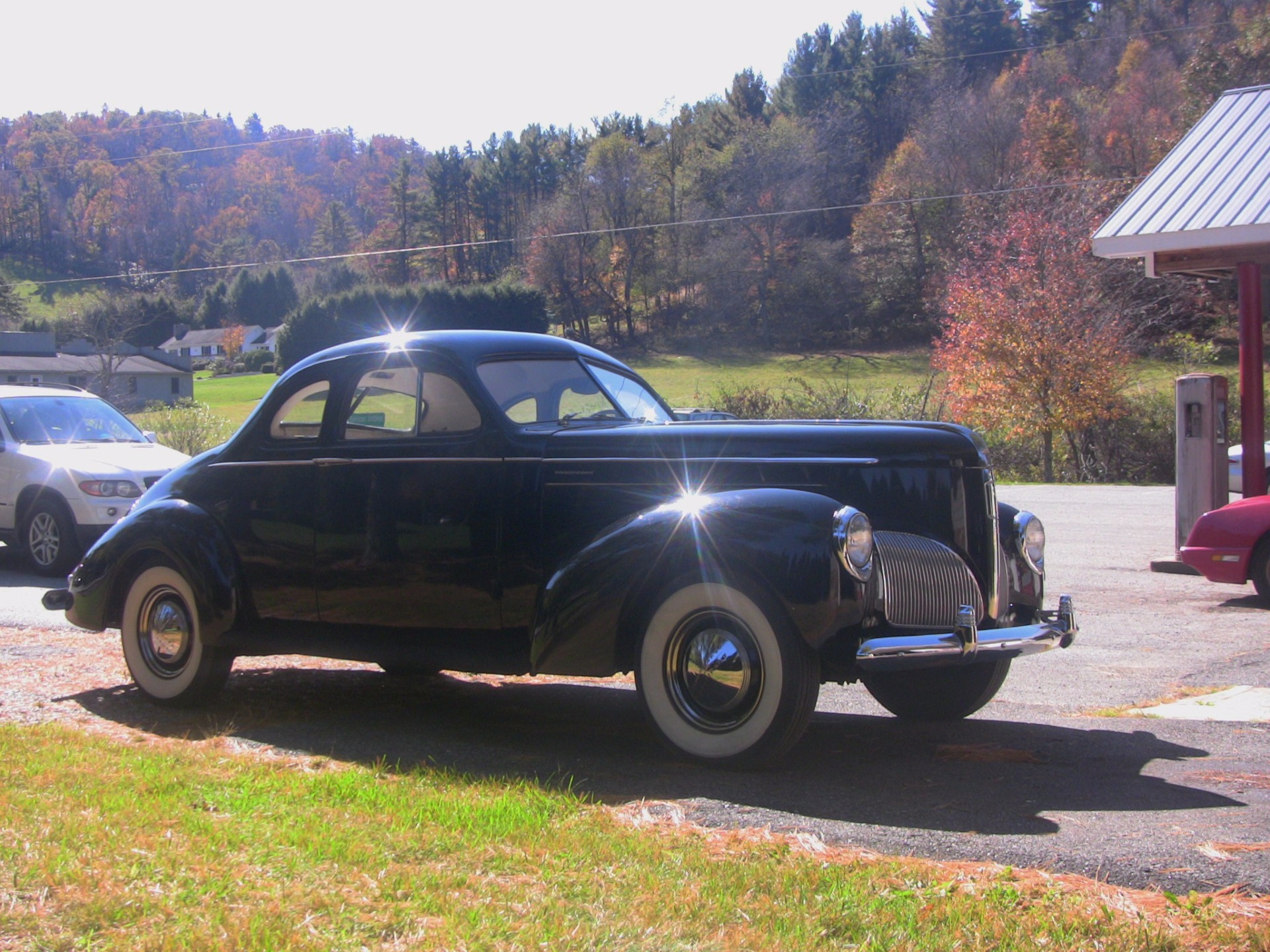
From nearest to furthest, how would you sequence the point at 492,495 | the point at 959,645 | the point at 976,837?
the point at 976,837 < the point at 959,645 < the point at 492,495

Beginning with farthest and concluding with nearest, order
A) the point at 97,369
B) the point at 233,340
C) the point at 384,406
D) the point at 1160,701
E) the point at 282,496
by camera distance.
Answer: the point at 233,340 → the point at 97,369 → the point at 1160,701 → the point at 282,496 → the point at 384,406

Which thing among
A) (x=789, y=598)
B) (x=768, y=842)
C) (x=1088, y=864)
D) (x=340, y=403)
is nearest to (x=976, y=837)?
(x=1088, y=864)

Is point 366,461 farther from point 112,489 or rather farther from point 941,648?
point 112,489

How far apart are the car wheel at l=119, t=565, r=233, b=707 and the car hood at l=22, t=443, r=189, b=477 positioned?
5.69 metres

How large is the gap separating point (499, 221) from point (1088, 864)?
65327 millimetres

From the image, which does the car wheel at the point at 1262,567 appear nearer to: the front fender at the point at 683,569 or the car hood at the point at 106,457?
the front fender at the point at 683,569

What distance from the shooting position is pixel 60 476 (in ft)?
40.0

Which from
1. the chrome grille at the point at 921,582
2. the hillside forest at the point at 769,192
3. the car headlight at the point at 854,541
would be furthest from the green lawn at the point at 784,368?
the car headlight at the point at 854,541

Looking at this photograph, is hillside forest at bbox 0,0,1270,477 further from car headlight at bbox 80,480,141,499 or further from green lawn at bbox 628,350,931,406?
car headlight at bbox 80,480,141,499

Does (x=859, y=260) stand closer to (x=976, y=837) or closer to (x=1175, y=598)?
(x=1175, y=598)

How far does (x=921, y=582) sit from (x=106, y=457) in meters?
10.1

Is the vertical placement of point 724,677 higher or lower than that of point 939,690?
higher

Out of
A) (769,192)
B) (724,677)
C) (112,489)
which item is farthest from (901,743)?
(769,192)

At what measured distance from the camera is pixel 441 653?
5.66 metres
